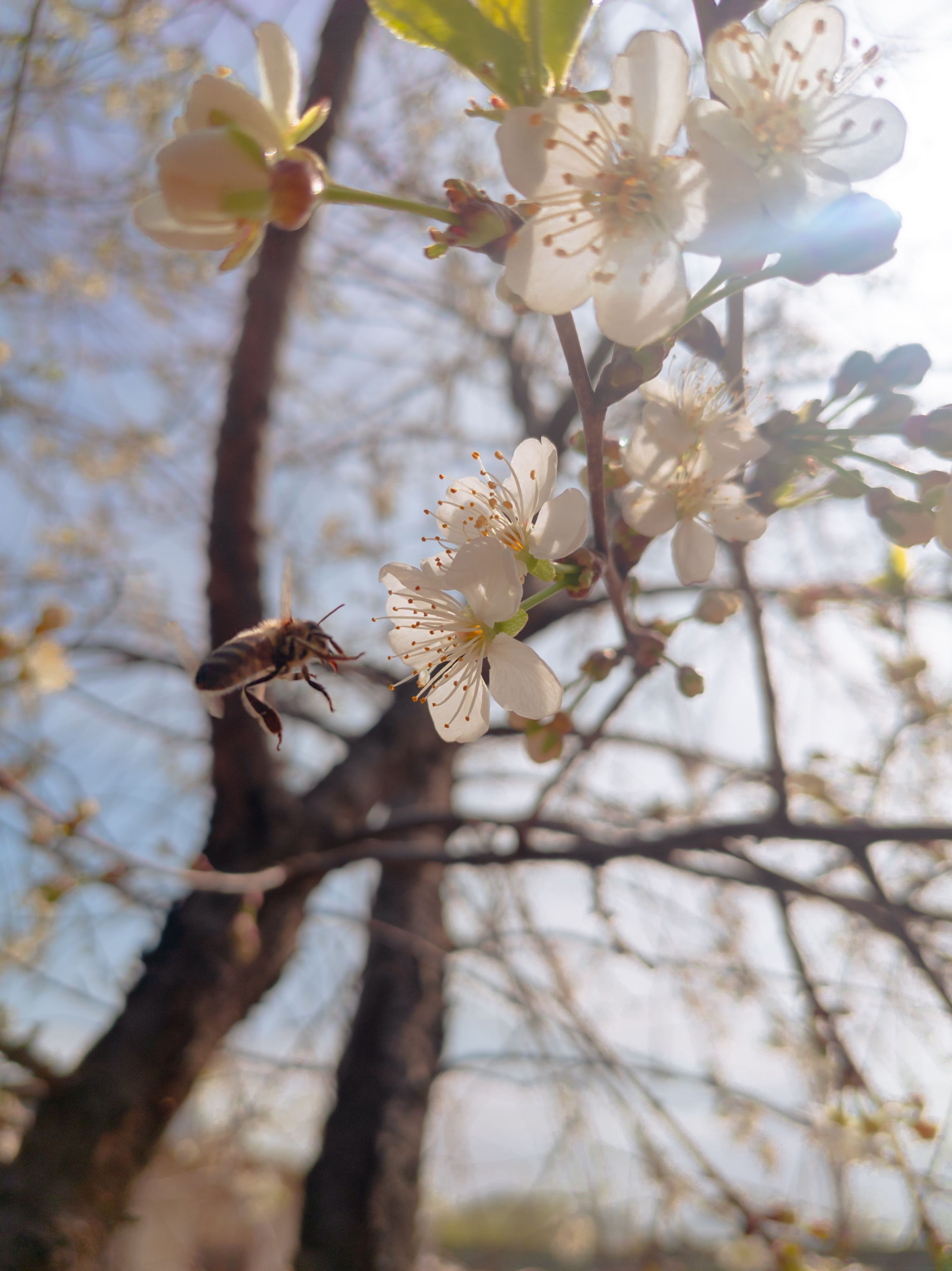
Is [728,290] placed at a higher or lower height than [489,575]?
higher

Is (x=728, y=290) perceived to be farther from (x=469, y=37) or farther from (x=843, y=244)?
(x=469, y=37)

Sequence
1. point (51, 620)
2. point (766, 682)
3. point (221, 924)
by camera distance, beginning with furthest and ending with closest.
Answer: point (221, 924)
point (51, 620)
point (766, 682)

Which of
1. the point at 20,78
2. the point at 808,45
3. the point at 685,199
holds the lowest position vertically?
the point at 685,199

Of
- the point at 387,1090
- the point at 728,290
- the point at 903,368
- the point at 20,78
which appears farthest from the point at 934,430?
the point at 387,1090

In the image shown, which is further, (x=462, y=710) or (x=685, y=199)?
(x=462, y=710)

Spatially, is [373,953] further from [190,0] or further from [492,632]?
[190,0]

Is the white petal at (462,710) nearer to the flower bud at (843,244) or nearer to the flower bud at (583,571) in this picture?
the flower bud at (583,571)

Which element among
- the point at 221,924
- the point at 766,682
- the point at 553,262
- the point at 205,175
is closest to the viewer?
the point at 205,175

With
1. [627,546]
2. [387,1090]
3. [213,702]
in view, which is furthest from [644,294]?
[387,1090]
